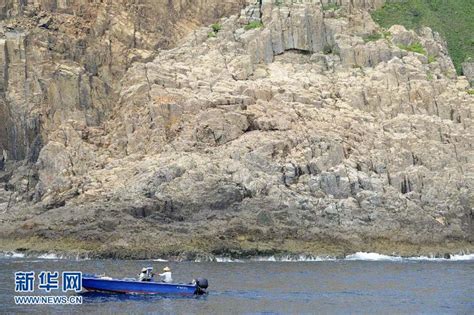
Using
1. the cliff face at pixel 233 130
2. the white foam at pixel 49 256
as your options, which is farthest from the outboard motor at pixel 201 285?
the white foam at pixel 49 256

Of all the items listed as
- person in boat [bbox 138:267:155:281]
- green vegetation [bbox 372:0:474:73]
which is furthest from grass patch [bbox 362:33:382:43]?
person in boat [bbox 138:267:155:281]

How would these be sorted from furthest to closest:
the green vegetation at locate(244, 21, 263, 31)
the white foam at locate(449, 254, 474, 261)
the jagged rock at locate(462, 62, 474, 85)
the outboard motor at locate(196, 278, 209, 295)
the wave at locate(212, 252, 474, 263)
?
the jagged rock at locate(462, 62, 474, 85) < the green vegetation at locate(244, 21, 263, 31) < the white foam at locate(449, 254, 474, 261) < the wave at locate(212, 252, 474, 263) < the outboard motor at locate(196, 278, 209, 295)

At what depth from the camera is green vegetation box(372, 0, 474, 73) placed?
14275 cm

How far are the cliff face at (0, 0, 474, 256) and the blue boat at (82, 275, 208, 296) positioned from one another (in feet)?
92.6

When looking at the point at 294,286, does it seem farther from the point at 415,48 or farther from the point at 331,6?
the point at 331,6

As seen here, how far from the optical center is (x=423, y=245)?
10988 cm

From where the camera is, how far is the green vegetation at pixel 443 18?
5620 inches

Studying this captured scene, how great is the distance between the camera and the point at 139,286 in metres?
75.2

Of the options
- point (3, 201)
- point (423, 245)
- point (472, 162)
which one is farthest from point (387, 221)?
point (3, 201)

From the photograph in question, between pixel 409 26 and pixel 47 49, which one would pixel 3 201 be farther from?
pixel 409 26

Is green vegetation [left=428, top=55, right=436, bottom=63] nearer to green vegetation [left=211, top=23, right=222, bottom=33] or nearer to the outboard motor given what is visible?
green vegetation [left=211, top=23, right=222, bottom=33]

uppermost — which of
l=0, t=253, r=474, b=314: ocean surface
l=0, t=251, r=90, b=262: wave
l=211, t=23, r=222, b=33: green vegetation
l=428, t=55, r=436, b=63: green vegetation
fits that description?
l=211, t=23, r=222, b=33: green vegetation

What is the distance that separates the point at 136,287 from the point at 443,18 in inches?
3533

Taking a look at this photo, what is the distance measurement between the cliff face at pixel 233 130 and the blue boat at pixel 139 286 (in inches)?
1111
